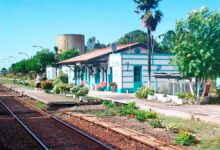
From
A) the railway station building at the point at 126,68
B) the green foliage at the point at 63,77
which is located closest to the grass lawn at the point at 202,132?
the railway station building at the point at 126,68

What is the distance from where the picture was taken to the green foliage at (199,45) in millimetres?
21750

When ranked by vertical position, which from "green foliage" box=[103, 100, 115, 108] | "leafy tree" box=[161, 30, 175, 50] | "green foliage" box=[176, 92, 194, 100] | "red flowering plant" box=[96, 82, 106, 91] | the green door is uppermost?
"leafy tree" box=[161, 30, 175, 50]

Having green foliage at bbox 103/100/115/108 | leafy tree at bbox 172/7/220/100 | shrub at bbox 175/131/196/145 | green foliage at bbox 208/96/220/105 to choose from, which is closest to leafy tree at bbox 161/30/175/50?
leafy tree at bbox 172/7/220/100

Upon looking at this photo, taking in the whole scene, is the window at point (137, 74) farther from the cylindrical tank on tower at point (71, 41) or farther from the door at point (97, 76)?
the cylindrical tank on tower at point (71, 41)

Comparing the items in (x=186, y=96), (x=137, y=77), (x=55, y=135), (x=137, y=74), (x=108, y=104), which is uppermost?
(x=137, y=74)

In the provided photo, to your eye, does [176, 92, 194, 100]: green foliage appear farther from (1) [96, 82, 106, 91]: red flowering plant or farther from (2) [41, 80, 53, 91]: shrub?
(2) [41, 80, 53, 91]: shrub

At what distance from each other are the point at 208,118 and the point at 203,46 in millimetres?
7043

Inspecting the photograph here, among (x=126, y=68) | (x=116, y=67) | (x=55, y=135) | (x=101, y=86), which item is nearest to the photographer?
(x=55, y=135)

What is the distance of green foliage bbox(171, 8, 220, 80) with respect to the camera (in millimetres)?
21750

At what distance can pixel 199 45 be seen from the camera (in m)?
22.1

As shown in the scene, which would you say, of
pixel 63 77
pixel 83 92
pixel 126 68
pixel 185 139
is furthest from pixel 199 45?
pixel 63 77

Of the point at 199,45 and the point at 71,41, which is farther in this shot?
the point at 71,41

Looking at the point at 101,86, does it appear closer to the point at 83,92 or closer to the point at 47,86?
the point at 47,86

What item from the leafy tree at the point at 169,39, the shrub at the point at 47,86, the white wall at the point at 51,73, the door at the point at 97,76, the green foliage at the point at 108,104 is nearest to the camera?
the green foliage at the point at 108,104
